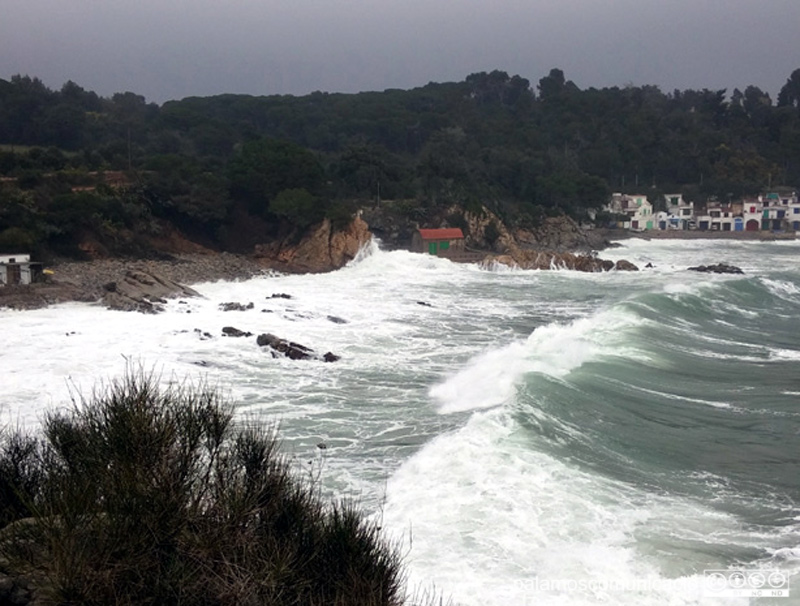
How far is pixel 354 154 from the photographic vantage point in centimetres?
5606

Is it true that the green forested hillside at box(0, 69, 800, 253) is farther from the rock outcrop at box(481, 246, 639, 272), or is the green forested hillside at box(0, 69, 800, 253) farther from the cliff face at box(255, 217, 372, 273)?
the rock outcrop at box(481, 246, 639, 272)

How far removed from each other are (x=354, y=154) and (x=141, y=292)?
30.0 meters

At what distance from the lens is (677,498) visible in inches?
470

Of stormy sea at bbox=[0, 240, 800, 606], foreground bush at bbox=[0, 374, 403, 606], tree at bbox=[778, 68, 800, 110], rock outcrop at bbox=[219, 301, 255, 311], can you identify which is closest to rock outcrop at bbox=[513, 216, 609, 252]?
stormy sea at bbox=[0, 240, 800, 606]

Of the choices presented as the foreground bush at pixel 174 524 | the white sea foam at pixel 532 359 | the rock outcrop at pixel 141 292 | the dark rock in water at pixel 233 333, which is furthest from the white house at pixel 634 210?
the foreground bush at pixel 174 524

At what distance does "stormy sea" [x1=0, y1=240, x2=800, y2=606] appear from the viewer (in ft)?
32.4

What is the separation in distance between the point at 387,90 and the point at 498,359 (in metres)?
103

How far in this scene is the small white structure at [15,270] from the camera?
98.5ft

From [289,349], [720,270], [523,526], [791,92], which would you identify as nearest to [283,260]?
[289,349]

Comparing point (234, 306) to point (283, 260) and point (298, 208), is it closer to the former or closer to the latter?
point (283, 260)

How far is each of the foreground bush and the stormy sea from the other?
0.72 metres

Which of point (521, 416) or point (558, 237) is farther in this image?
point (558, 237)

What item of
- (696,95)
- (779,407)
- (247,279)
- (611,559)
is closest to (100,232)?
(247,279)

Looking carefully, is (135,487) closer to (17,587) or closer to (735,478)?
(17,587)
